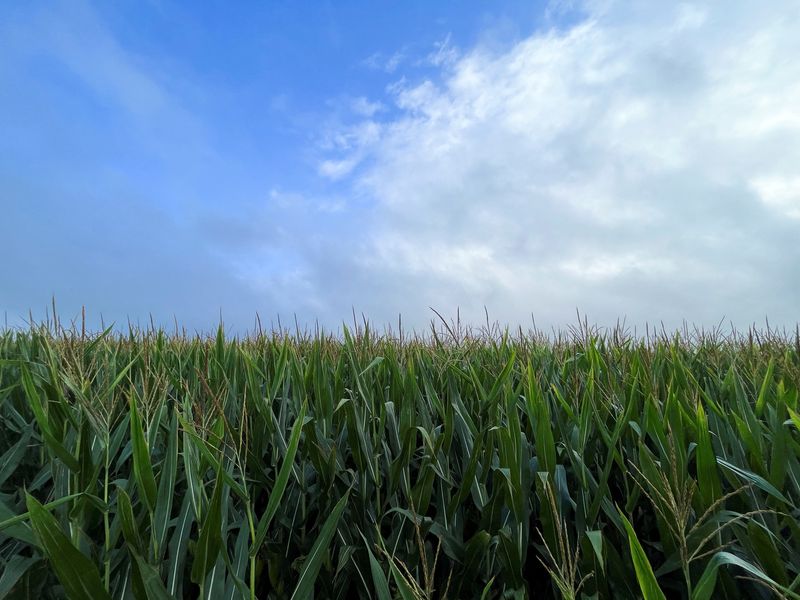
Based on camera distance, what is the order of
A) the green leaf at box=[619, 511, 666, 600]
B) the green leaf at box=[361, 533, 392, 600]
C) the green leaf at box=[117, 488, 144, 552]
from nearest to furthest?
1. the green leaf at box=[619, 511, 666, 600]
2. the green leaf at box=[117, 488, 144, 552]
3. the green leaf at box=[361, 533, 392, 600]

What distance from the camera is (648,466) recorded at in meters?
1.47

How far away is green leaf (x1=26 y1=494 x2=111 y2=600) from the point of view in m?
1.05

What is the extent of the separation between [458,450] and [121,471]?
1.30 meters

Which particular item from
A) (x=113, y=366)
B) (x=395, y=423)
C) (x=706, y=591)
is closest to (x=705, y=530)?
(x=706, y=591)

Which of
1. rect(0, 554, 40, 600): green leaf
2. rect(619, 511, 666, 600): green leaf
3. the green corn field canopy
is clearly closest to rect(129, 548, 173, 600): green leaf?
the green corn field canopy

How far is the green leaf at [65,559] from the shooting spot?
1.05m

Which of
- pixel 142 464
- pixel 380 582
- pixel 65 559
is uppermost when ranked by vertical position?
pixel 142 464

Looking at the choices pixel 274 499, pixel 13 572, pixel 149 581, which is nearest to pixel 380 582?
pixel 274 499

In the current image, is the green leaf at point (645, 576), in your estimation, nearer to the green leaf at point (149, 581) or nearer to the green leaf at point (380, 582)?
the green leaf at point (380, 582)

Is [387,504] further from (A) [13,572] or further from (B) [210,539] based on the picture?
(A) [13,572]

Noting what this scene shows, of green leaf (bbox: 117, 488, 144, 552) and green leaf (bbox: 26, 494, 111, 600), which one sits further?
green leaf (bbox: 117, 488, 144, 552)

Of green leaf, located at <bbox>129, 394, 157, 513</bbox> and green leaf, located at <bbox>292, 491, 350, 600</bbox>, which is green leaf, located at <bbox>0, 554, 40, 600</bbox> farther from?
green leaf, located at <bbox>292, 491, 350, 600</bbox>

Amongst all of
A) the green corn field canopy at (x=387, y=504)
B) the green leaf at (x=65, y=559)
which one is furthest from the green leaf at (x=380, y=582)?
the green leaf at (x=65, y=559)

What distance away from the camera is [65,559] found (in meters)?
1.07
